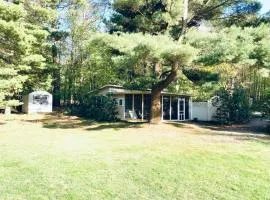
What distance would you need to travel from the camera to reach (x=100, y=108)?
24.1 metres

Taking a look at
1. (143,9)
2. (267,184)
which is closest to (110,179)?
(267,184)

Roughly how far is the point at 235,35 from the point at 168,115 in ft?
38.4

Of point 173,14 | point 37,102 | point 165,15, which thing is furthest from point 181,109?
point 37,102

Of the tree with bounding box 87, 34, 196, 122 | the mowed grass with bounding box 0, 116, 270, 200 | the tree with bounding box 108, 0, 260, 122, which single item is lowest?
the mowed grass with bounding box 0, 116, 270, 200

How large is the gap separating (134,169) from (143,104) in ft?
58.6

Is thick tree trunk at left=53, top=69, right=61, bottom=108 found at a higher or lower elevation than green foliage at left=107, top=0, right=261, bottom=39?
lower

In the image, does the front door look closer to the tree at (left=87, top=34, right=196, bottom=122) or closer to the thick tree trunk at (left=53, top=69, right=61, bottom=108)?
the tree at (left=87, top=34, right=196, bottom=122)

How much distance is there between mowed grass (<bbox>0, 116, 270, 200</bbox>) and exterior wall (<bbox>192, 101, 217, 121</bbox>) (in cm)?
1257

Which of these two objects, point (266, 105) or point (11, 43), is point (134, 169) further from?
point (11, 43)

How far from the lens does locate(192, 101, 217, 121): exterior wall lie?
25953 mm

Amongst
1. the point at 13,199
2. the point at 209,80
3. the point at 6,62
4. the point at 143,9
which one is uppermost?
the point at 143,9

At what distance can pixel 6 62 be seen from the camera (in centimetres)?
2195

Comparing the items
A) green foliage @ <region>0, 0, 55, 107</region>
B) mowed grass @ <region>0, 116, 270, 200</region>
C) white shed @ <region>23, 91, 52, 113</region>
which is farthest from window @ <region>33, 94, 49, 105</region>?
mowed grass @ <region>0, 116, 270, 200</region>

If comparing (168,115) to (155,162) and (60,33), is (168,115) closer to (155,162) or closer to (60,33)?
(60,33)
